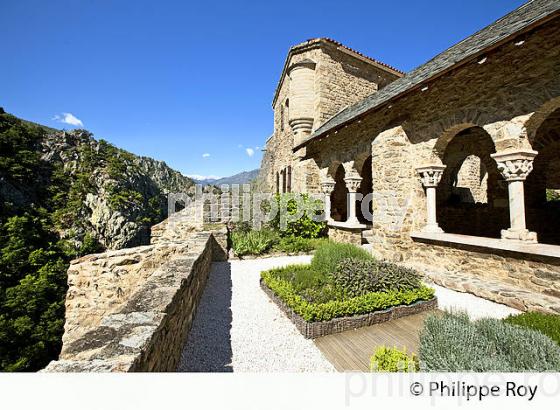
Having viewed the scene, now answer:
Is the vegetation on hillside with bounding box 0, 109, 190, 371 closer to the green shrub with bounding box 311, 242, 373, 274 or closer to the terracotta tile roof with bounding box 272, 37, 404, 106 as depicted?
the green shrub with bounding box 311, 242, 373, 274

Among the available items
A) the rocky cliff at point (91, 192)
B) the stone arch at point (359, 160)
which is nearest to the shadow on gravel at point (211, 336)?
the stone arch at point (359, 160)

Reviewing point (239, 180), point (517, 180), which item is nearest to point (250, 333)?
point (517, 180)

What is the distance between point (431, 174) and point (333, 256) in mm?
3094

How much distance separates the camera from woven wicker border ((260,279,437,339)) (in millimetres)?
3377

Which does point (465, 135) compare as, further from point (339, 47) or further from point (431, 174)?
point (339, 47)

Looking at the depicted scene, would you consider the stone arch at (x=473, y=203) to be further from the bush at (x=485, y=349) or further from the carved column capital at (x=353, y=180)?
the bush at (x=485, y=349)

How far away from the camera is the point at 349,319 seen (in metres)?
3.57

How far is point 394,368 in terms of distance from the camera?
201 cm

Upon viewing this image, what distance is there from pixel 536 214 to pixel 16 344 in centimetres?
2892

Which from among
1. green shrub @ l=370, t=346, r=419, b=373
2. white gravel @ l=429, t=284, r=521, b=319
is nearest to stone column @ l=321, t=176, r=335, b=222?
white gravel @ l=429, t=284, r=521, b=319

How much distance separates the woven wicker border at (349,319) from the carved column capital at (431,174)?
9.57ft

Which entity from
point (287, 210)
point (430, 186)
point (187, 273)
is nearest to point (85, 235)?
point (287, 210)

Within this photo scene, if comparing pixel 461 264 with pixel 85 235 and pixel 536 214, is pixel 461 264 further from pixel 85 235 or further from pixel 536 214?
pixel 85 235

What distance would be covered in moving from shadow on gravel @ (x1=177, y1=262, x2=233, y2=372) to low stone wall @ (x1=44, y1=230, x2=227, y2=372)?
0.15 m
